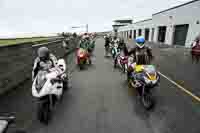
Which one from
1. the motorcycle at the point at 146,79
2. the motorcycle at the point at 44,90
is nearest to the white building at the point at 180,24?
the motorcycle at the point at 146,79

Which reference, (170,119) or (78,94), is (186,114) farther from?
(78,94)

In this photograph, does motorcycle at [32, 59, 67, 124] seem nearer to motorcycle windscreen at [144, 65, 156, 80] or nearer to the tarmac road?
the tarmac road

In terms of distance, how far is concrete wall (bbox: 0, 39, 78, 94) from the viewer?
482cm

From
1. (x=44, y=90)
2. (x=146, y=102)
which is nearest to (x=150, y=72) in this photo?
(x=146, y=102)

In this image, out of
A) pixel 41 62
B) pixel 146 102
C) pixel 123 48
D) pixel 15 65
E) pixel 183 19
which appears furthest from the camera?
pixel 183 19

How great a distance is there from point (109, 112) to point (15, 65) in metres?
4.42

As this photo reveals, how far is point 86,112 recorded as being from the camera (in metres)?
3.84

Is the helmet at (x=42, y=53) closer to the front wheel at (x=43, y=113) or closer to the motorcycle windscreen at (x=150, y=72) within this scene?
the front wheel at (x=43, y=113)

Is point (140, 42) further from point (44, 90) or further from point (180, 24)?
point (180, 24)

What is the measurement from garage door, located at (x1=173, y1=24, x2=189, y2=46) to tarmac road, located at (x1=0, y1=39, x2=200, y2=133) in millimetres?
17759

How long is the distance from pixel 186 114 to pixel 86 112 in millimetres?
2808

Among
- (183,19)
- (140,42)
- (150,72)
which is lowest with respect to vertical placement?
(150,72)

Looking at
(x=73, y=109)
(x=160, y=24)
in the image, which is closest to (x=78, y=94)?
(x=73, y=109)

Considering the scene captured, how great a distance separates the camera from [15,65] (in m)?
5.53
